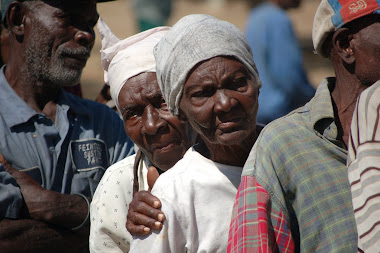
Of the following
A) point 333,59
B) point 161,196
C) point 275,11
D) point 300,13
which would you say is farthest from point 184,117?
point 300,13

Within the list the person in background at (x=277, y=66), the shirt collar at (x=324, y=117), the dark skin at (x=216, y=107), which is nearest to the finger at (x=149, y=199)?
the dark skin at (x=216, y=107)

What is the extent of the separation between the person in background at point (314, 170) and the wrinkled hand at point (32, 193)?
5.36 feet

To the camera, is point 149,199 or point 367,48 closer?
point 367,48

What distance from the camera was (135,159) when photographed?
342 centimetres

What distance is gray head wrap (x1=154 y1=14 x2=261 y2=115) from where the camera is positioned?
9.07 feet

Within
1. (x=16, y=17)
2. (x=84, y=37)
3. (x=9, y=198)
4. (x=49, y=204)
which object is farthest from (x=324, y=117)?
(x=16, y=17)

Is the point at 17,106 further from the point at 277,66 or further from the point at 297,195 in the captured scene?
the point at 277,66

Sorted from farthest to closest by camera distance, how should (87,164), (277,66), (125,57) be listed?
(277,66) < (87,164) < (125,57)

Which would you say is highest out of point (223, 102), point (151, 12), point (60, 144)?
point (223, 102)

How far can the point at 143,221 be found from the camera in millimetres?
2697

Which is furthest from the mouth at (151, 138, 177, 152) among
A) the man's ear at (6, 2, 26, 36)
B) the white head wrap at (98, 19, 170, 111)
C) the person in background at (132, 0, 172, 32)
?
the person in background at (132, 0, 172, 32)

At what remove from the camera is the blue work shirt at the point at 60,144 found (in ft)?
13.0

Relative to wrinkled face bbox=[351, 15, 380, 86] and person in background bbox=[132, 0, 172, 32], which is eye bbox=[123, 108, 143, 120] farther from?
person in background bbox=[132, 0, 172, 32]

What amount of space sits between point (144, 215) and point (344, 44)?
1104 mm
